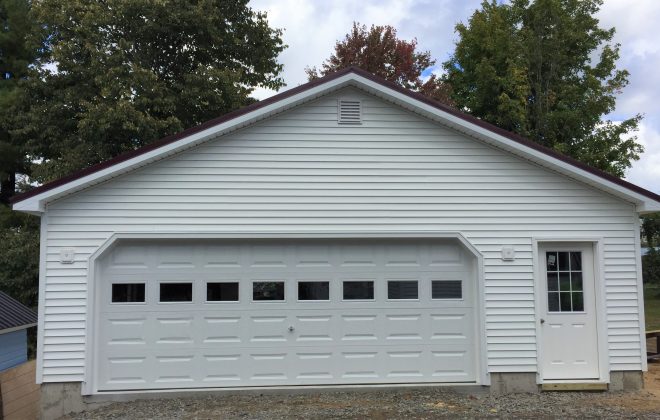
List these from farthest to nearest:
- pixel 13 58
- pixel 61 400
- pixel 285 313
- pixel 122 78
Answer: pixel 13 58 < pixel 122 78 < pixel 285 313 < pixel 61 400

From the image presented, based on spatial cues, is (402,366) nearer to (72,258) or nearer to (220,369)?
(220,369)

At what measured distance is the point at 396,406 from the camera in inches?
303

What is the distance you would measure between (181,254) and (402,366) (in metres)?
4.01

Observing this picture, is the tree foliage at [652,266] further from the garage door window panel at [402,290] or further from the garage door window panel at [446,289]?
the garage door window panel at [402,290]

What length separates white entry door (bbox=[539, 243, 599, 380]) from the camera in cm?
856

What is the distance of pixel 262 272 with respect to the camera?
8.62 metres

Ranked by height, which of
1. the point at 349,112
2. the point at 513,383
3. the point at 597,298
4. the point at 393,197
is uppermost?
the point at 349,112

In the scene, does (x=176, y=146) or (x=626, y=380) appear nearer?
(x=176, y=146)

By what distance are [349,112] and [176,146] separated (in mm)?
2811

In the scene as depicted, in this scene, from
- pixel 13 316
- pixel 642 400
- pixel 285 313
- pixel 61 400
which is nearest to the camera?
pixel 61 400

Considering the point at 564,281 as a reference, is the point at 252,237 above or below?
above

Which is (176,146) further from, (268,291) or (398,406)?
(398,406)

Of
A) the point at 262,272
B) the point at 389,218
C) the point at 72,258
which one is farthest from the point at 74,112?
the point at 389,218

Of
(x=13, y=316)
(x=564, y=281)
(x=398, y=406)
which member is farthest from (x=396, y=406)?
(x=13, y=316)
